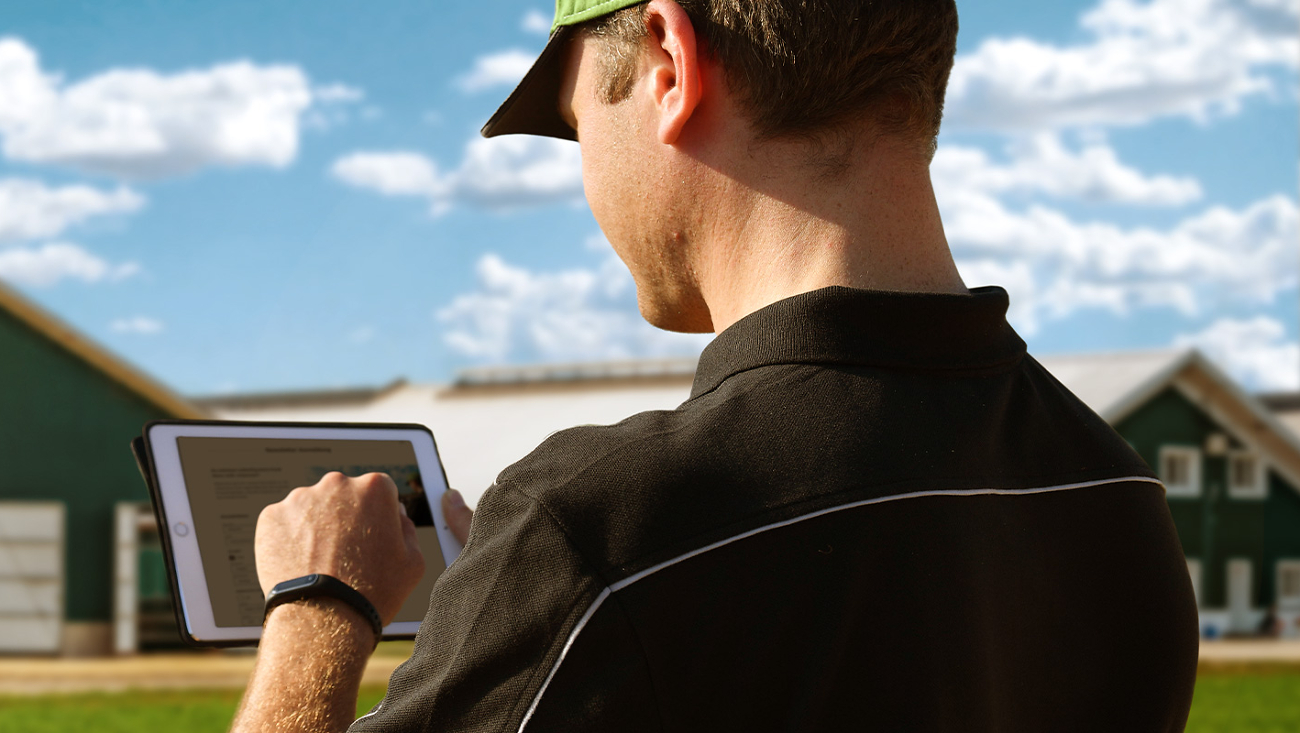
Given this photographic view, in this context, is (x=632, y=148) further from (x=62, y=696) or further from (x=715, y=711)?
(x=62, y=696)

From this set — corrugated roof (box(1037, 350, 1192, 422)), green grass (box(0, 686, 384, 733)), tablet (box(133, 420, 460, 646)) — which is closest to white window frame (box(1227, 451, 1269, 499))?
corrugated roof (box(1037, 350, 1192, 422))

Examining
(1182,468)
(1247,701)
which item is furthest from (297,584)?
(1182,468)

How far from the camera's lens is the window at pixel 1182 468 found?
1875 cm

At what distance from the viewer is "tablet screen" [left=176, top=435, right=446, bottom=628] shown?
60.6 inches

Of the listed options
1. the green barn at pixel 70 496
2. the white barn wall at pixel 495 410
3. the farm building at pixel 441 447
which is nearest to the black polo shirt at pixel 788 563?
the farm building at pixel 441 447

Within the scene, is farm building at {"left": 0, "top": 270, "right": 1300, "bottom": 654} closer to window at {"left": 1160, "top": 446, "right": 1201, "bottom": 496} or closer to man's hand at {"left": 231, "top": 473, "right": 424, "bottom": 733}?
window at {"left": 1160, "top": 446, "right": 1201, "bottom": 496}

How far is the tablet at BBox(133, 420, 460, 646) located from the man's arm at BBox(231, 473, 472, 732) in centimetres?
23

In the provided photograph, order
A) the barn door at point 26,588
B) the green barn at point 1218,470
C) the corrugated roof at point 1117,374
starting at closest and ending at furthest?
1. the barn door at point 26,588
2. the corrugated roof at point 1117,374
3. the green barn at point 1218,470

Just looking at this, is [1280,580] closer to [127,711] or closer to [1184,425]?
[1184,425]

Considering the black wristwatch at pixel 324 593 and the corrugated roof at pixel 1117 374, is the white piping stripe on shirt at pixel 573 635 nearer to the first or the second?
the black wristwatch at pixel 324 593

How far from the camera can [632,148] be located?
3.95 feet

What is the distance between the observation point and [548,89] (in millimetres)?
1347

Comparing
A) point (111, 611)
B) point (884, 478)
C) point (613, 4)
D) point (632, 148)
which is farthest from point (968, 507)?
point (111, 611)

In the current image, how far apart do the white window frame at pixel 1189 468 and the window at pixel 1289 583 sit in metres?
2.26
